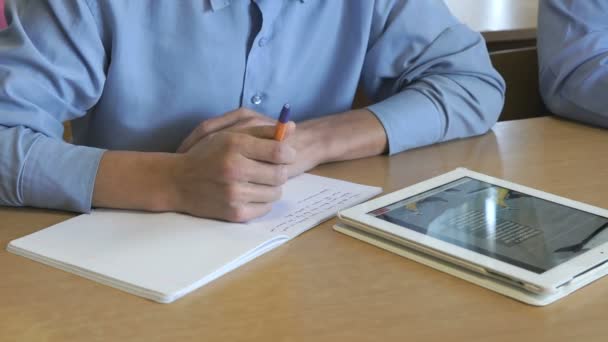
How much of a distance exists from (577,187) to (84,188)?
65cm

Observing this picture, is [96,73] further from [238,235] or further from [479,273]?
[479,273]

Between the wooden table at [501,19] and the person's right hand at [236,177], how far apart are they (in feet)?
3.73

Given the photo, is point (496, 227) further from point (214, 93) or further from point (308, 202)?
point (214, 93)

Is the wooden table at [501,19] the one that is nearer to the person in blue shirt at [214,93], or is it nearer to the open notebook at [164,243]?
the person in blue shirt at [214,93]

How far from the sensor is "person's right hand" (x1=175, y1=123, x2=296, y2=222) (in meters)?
0.95

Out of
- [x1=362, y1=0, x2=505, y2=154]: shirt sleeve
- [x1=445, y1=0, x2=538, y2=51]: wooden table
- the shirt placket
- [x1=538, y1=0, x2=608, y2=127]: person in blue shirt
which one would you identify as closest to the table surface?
[x1=445, y1=0, x2=538, y2=51]: wooden table

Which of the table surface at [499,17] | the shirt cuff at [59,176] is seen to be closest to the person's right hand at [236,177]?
the shirt cuff at [59,176]

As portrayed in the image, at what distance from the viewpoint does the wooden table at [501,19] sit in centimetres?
199

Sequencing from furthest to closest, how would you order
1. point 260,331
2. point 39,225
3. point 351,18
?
point 351,18, point 39,225, point 260,331

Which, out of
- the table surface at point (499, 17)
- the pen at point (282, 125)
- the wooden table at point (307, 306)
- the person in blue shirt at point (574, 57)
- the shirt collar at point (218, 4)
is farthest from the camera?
the table surface at point (499, 17)

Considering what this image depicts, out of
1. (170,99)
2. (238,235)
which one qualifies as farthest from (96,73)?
(238,235)

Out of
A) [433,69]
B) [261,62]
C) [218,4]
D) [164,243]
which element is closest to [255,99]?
[261,62]

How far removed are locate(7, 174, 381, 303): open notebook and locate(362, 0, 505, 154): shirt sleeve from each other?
0.31 meters

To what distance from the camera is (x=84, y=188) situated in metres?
0.99
